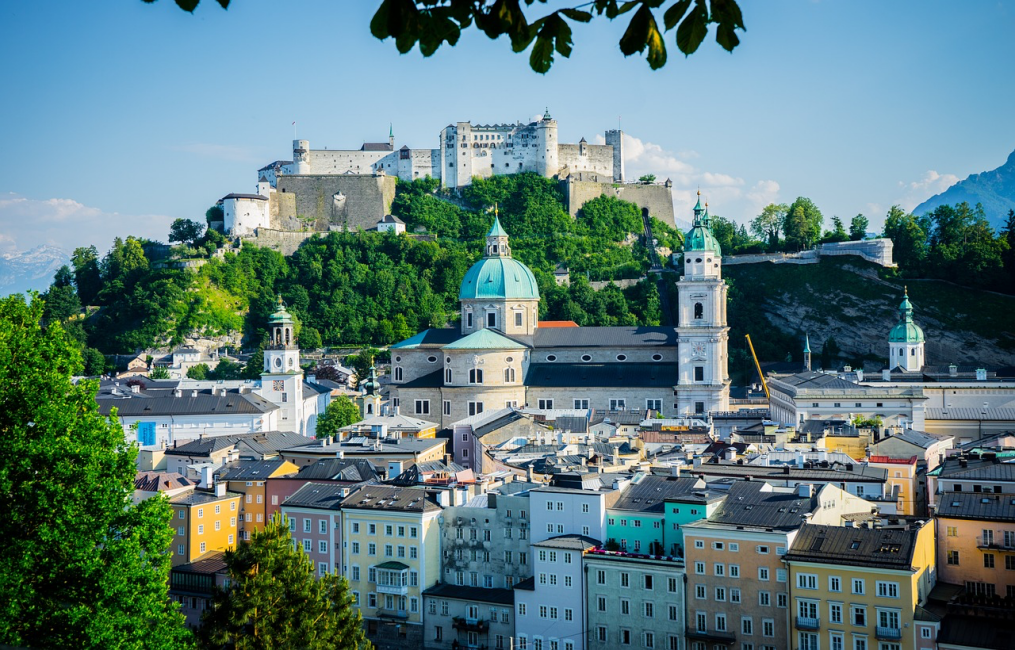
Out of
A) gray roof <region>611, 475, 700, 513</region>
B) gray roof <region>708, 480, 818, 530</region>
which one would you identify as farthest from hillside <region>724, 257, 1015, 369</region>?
gray roof <region>708, 480, 818, 530</region>

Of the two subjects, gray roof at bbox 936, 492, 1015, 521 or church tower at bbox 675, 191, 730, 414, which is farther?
church tower at bbox 675, 191, 730, 414

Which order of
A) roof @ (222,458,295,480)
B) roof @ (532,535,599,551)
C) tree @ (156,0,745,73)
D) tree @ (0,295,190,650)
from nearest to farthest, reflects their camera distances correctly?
tree @ (156,0,745,73) < tree @ (0,295,190,650) < roof @ (532,535,599,551) < roof @ (222,458,295,480)

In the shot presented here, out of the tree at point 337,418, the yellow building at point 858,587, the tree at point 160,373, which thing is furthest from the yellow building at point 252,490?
the tree at point 160,373

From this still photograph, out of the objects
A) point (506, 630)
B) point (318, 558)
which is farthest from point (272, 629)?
point (318, 558)

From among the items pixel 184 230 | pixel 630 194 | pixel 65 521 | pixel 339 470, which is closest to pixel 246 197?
pixel 184 230

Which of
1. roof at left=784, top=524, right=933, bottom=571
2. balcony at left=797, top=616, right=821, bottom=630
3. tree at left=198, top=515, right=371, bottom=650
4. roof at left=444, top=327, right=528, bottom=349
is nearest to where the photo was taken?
tree at left=198, top=515, right=371, bottom=650

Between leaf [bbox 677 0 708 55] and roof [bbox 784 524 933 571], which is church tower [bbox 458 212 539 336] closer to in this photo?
roof [bbox 784 524 933 571]

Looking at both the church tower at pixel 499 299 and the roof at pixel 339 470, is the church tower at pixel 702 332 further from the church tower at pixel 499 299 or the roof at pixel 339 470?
the roof at pixel 339 470
